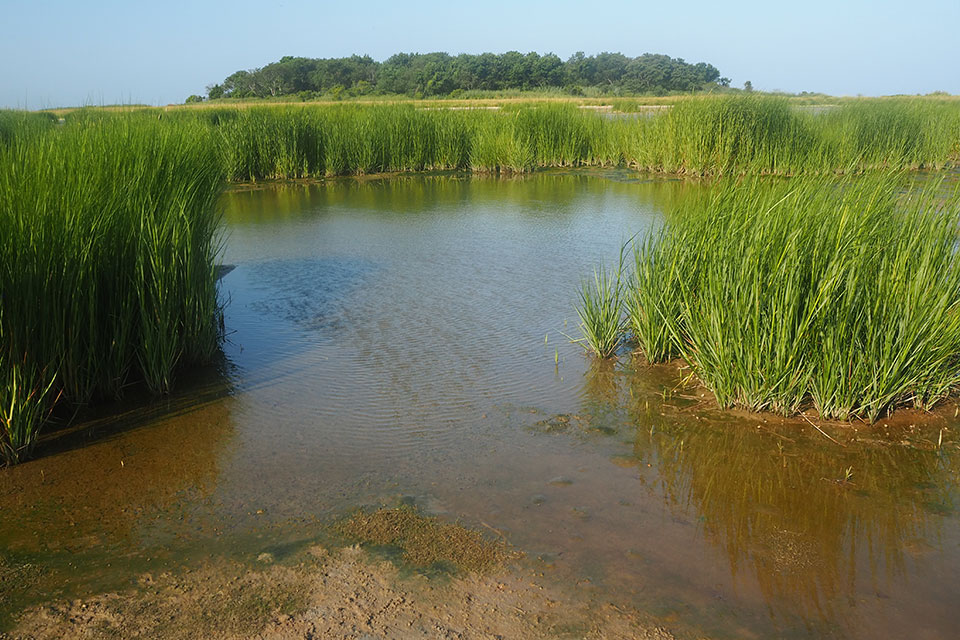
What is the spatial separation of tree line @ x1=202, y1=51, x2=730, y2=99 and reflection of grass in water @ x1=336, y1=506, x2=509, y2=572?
4436 cm

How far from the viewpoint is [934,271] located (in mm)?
4258

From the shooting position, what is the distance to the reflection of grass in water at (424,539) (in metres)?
3.05

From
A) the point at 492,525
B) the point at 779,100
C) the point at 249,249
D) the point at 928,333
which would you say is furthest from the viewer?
Result: the point at 779,100

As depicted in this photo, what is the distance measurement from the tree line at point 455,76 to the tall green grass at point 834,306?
4346cm

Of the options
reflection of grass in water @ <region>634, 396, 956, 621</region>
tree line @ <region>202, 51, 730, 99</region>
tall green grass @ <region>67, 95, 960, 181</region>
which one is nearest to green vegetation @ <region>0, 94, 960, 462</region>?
reflection of grass in water @ <region>634, 396, 956, 621</region>

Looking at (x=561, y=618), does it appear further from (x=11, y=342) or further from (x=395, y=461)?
(x=11, y=342)

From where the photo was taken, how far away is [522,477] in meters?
3.75

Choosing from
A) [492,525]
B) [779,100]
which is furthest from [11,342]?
[779,100]

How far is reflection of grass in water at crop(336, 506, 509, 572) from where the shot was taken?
3.05 metres

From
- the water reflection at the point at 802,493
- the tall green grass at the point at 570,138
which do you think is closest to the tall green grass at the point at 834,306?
the water reflection at the point at 802,493

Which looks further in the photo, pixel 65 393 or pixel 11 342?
pixel 65 393

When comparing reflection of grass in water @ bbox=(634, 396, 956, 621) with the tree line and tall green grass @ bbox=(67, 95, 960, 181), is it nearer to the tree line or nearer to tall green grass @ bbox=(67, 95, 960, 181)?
tall green grass @ bbox=(67, 95, 960, 181)

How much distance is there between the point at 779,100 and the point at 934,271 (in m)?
12.6

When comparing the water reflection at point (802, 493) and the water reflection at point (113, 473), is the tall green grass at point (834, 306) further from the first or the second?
the water reflection at point (113, 473)
